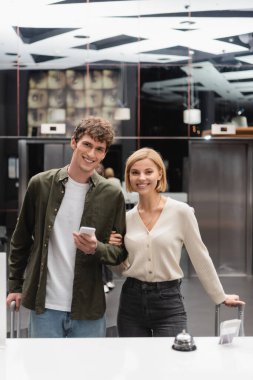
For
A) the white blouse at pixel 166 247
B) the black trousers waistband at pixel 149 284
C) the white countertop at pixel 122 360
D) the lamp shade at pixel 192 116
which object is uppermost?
the lamp shade at pixel 192 116

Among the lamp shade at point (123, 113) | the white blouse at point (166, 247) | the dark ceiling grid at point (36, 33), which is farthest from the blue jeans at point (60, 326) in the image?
the dark ceiling grid at point (36, 33)

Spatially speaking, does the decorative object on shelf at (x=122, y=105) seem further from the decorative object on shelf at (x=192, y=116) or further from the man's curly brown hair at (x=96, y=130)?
the man's curly brown hair at (x=96, y=130)

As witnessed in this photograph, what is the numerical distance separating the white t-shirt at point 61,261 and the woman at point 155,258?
226 mm

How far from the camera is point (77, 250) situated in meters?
2.72

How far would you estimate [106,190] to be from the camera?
284 cm

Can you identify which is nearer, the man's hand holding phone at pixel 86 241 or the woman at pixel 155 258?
the man's hand holding phone at pixel 86 241

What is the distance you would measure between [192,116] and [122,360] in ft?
25.4

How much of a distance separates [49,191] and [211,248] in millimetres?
7476

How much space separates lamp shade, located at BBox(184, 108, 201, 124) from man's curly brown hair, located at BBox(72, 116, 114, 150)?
694 centimetres

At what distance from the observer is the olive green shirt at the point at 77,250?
2730mm

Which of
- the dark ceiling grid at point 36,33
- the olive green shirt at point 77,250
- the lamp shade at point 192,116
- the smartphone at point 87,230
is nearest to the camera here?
the smartphone at point 87,230

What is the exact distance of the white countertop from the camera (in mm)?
2025

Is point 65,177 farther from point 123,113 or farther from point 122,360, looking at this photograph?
point 123,113

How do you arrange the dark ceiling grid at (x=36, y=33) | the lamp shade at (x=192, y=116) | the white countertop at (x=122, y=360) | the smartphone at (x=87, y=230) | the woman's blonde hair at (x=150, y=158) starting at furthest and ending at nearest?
the lamp shade at (x=192, y=116) → the dark ceiling grid at (x=36, y=33) → the woman's blonde hair at (x=150, y=158) → the smartphone at (x=87, y=230) → the white countertop at (x=122, y=360)
